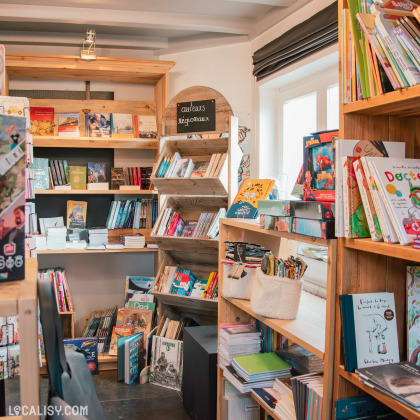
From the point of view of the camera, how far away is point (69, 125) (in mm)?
4086

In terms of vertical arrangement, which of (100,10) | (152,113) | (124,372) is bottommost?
(124,372)

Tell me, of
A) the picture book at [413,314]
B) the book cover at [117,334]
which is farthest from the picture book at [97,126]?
the picture book at [413,314]

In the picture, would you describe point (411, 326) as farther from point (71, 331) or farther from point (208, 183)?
point (71, 331)

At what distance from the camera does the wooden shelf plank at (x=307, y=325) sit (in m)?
1.67

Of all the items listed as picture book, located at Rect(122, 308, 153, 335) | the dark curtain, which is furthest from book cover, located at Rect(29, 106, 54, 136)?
the dark curtain

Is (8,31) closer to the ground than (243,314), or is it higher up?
higher up

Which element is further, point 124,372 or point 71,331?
point 71,331

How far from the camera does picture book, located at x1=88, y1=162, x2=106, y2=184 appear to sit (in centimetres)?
418

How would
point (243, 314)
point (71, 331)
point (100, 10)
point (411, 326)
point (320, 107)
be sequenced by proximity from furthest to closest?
1. point (71, 331)
2. point (100, 10)
3. point (320, 107)
4. point (243, 314)
5. point (411, 326)

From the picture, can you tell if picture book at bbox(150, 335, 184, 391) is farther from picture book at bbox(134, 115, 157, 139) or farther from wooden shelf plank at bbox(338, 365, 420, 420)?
wooden shelf plank at bbox(338, 365, 420, 420)

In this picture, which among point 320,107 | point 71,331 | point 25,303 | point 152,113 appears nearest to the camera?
point 25,303

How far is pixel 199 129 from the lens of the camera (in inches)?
134

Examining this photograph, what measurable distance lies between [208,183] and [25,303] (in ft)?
7.99

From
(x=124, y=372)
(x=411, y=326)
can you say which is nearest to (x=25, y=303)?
(x=411, y=326)
